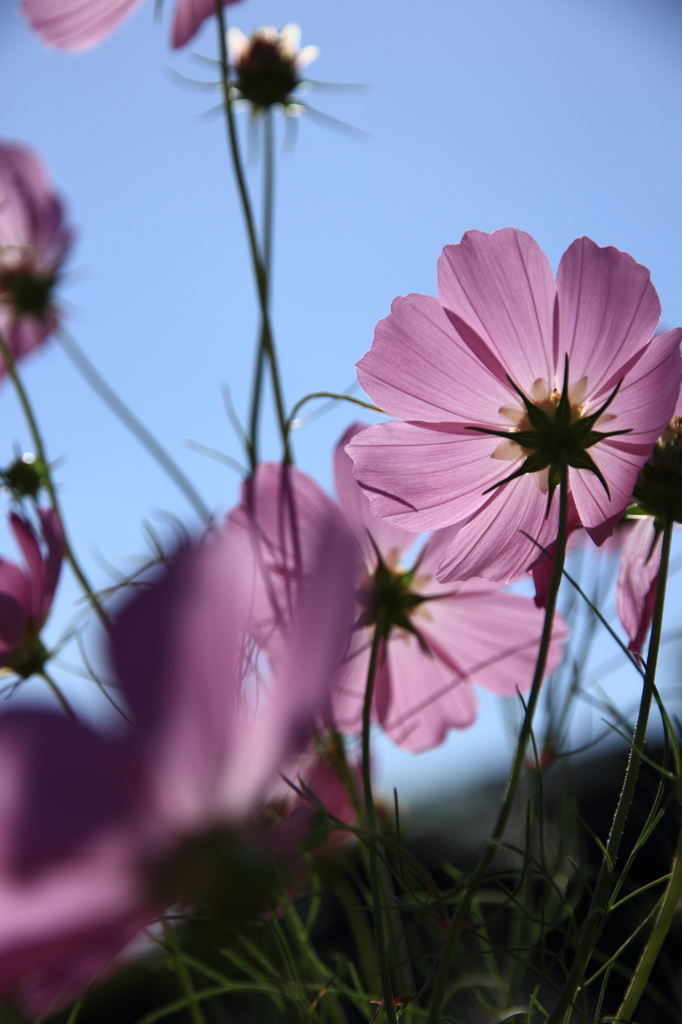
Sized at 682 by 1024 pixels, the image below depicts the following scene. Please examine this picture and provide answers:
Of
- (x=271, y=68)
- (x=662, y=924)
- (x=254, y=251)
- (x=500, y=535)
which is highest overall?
(x=271, y=68)

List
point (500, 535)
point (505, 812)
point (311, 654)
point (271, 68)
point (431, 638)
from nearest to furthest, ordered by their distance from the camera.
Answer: point (311, 654)
point (505, 812)
point (500, 535)
point (431, 638)
point (271, 68)

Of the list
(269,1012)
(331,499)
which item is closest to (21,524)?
(331,499)

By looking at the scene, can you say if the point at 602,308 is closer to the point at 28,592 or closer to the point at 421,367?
the point at 421,367

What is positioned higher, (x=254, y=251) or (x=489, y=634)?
(x=254, y=251)

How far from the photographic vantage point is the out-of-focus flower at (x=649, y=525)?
0.88 ft

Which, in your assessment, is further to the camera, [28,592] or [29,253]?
[29,253]

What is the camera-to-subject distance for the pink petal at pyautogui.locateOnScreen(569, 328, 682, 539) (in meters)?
0.25

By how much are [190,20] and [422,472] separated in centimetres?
35

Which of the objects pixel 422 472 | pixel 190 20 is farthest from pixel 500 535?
pixel 190 20

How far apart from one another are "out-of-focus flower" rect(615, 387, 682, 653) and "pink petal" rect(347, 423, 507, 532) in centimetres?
6

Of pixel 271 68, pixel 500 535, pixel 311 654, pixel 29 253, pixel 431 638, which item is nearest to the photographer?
pixel 311 654

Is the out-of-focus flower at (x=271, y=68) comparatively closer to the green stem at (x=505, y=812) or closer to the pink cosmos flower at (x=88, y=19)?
the pink cosmos flower at (x=88, y=19)

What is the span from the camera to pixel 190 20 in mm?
468

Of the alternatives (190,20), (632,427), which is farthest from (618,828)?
(190,20)
